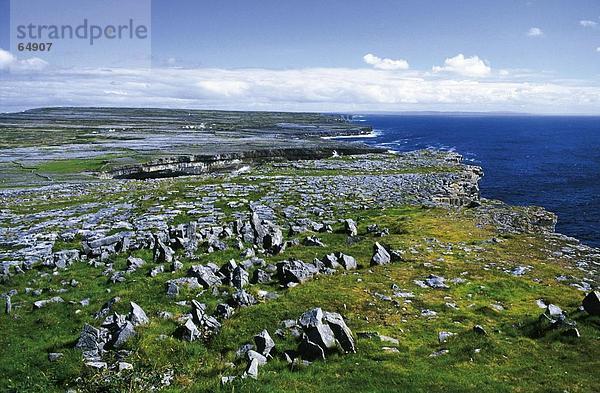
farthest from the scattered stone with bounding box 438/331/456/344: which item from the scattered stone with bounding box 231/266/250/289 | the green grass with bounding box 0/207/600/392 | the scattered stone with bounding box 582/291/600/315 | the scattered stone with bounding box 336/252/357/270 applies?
the scattered stone with bounding box 231/266/250/289

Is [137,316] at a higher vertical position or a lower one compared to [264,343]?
higher

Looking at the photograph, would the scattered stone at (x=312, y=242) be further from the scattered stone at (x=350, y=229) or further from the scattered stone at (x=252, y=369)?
the scattered stone at (x=252, y=369)

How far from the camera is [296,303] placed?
24.3m

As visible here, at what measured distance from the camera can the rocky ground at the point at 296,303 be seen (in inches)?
705

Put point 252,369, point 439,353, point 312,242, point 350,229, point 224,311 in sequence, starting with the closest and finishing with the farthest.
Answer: point 252,369
point 439,353
point 224,311
point 312,242
point 350,229

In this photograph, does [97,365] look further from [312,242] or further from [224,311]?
[312,242]

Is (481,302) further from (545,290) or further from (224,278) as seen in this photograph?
(224,278)

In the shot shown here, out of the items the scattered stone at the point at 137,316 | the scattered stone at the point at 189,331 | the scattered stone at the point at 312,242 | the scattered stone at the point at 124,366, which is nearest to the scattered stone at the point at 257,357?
the scattered stone at the point at 189,331

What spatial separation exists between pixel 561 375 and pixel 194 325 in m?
15.7

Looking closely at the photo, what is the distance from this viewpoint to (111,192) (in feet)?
229

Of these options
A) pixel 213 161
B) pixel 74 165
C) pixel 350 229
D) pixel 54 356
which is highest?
pixel 213 161

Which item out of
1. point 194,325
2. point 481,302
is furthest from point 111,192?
point 481,302

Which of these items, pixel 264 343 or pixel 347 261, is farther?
pixel 347 261

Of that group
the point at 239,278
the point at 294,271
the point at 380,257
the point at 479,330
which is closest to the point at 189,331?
the point at 239,278
